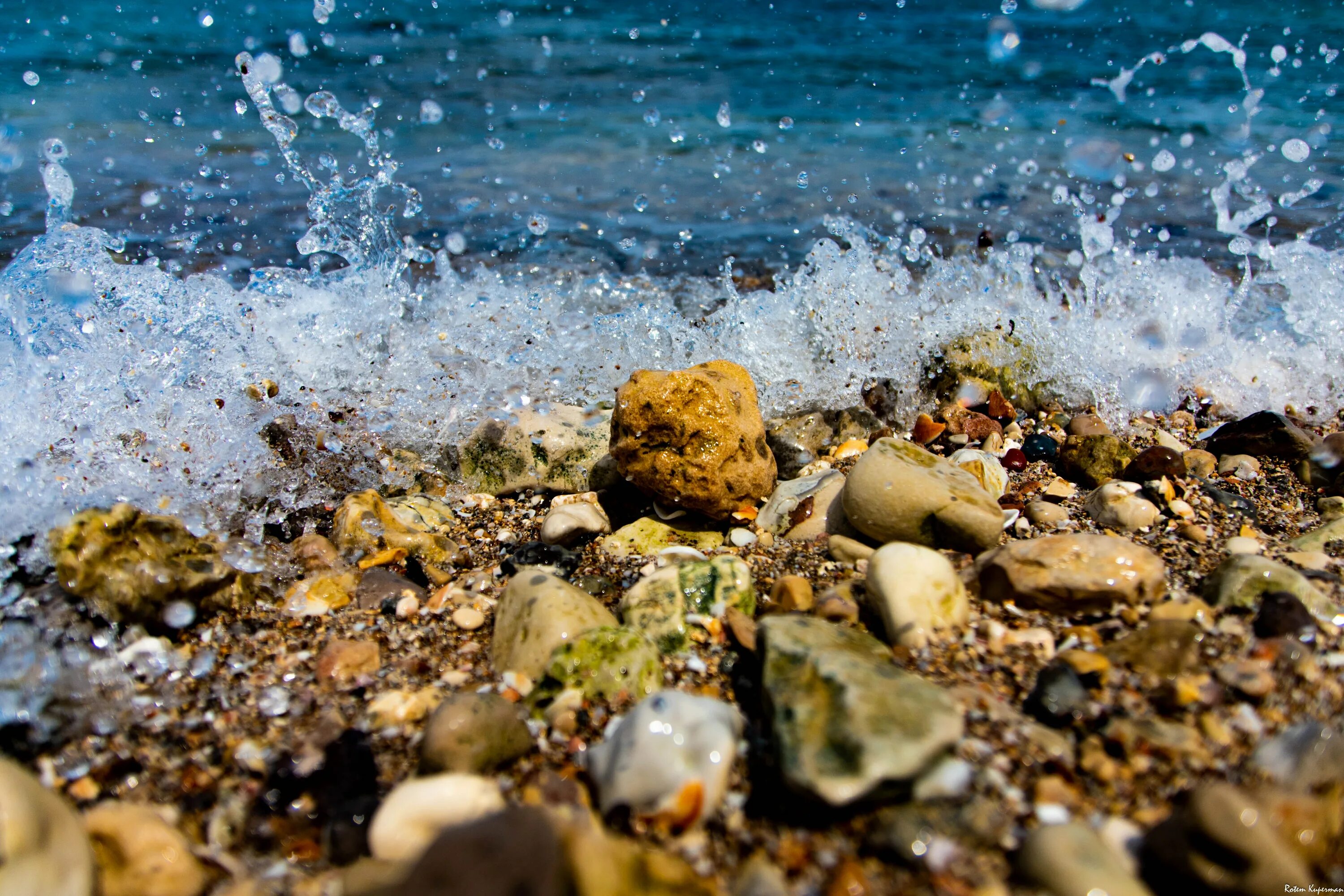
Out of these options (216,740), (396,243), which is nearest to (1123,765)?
(216,740)

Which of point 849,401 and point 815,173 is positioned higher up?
point 815,173

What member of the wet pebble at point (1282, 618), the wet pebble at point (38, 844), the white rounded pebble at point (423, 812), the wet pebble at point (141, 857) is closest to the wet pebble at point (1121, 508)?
the wet pebble at point (1282, 618)

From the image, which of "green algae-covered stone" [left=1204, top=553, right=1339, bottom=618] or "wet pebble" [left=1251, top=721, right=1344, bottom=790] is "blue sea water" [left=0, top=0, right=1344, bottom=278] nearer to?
"green algae-covered stone" [left=1204, top=553, right=1339, bottom=618]

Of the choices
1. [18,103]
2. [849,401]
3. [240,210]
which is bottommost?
[849,401]

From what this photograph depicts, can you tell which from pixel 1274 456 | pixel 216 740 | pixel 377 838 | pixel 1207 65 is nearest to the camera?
pixel 377 838

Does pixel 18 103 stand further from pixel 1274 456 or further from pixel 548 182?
pixel 1274 456

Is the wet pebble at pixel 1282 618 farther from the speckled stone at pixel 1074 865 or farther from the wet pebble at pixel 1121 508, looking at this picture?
the speckled stone at pixel 1074 865
